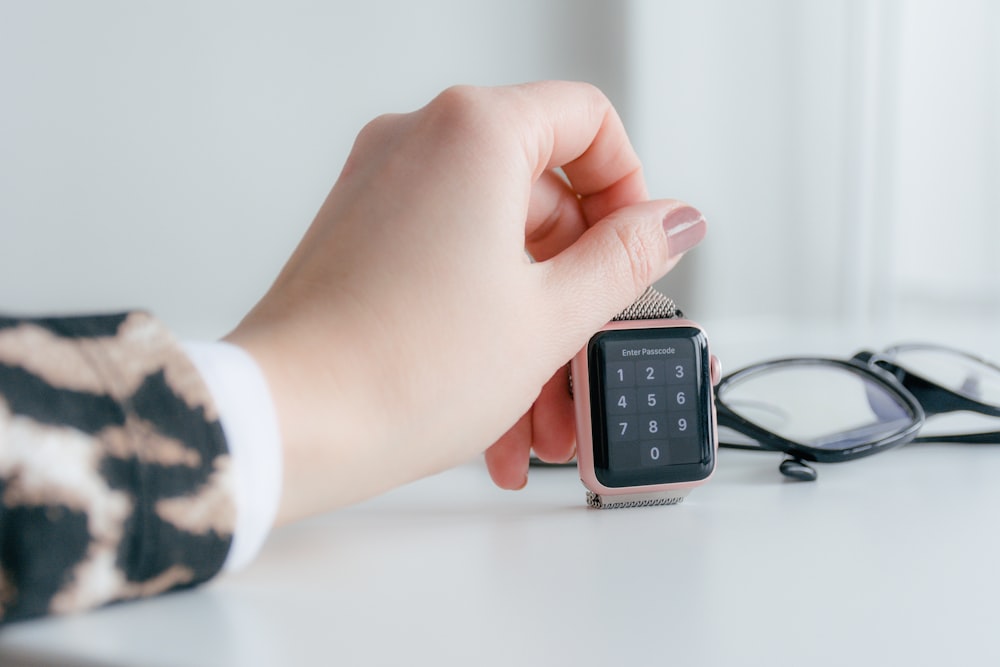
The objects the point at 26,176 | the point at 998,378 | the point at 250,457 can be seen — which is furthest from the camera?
the point at 26,176

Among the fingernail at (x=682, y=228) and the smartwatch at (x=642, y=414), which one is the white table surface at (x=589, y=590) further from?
the fingernail at (x=682, y=228)

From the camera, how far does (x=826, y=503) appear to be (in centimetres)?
49

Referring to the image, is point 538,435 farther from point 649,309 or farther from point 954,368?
point 954,368

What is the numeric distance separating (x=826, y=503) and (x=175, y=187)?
1019 mm

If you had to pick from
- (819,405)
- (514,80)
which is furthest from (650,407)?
(514,80)

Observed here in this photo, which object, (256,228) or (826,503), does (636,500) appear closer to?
(826,503)

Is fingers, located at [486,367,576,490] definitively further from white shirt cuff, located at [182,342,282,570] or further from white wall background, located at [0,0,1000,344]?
white wall background, located at [0,0,1000,344]

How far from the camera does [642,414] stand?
1.54 feet

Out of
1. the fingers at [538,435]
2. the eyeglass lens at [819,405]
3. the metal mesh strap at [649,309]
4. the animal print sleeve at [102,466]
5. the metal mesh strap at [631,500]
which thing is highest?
the animal print sleeve at [102,466]

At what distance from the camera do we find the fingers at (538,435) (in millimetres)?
509

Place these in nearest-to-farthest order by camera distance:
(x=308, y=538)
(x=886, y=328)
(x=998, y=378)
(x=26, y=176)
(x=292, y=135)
Answer: (x=308, y=538) → (x=998, y=378) → (x=26, y=176) → (x=292, y=135) → (x=886, y=328)

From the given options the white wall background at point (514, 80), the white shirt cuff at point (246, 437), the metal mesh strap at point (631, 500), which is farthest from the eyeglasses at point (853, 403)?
the white wall background at point (514, 80)

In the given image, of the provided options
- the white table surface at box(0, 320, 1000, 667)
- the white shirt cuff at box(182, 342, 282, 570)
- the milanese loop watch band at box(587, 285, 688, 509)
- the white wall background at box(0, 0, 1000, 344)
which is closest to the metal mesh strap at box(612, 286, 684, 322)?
the milanese loop watch band at box(587, 285, 688, 509)

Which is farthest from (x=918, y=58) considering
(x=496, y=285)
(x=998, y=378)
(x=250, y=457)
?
(x=250, y=457)
